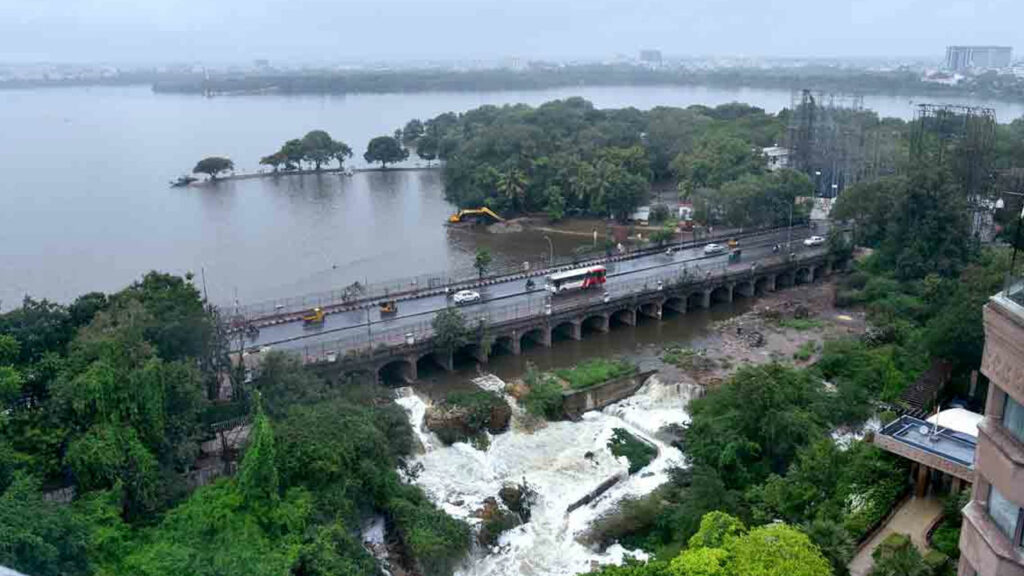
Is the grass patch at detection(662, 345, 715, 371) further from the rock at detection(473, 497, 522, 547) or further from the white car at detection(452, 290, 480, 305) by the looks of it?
the rock at detection(473, 497, 522, 547)

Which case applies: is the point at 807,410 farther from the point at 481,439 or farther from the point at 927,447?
the point at 481,439

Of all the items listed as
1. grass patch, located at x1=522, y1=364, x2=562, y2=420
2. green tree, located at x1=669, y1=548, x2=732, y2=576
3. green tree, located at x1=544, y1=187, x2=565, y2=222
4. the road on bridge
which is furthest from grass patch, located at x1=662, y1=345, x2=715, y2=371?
green tree, located at x1=544, y1=187, x2=565, y2=222

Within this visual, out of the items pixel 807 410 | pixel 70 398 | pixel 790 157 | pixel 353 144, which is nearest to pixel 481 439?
pixel 807 410

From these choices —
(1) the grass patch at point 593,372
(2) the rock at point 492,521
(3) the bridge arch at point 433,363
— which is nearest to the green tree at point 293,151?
(3) the bridge arch at point 433,363

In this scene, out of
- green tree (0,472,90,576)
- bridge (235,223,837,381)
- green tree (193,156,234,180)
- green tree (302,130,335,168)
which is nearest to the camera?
green tree (0,472,90,576)

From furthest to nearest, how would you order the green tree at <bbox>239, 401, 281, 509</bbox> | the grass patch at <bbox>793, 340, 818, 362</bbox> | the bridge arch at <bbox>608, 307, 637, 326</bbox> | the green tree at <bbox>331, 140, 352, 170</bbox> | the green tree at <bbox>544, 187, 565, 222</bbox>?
1. the green tree at <bbox>331, 140, 352, 170</bbox>
2. the green tree at <bbox>544, 187, 565, 222</bbox>
3. the bridge arch at <bbox>608, 307, 637, 326</bbox>
4. the grass patch at <bbox>793, 340, 818, 362</bbox>
5. the green tree at <bbox>239, 401, 281, 509</bbox>

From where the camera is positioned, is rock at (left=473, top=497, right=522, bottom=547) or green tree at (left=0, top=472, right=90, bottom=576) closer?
green tree at (left=0, top=472, right=90, bottom=576)

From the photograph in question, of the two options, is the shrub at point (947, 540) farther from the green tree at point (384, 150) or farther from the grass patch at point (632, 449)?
the green tree at point (384, 150)
